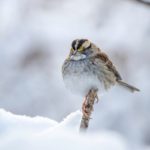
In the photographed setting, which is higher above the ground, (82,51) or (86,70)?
(82,51)

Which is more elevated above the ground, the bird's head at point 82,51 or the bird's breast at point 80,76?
the bird's head at point 82,51

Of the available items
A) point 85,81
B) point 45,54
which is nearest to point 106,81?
point 85,81

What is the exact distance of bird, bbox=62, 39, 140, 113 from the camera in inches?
107

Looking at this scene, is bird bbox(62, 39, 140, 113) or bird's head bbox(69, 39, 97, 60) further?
bird's head bbox(69, 39, 97, 60)

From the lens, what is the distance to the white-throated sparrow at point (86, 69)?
2.71 meters

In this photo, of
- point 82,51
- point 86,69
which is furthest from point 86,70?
point 82,51

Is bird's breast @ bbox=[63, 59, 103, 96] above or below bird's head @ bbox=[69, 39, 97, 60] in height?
below

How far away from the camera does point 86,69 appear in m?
2.83

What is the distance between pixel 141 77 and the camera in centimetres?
474

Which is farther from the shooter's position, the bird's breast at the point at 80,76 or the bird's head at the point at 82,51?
the bird's head at the point at 82,51

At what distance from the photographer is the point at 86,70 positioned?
2.82 metres

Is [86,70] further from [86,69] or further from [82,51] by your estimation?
[82,51]

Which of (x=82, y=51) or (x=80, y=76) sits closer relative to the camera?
(x=80, y=76)

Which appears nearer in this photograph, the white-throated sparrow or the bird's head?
the white-throated sparrow
